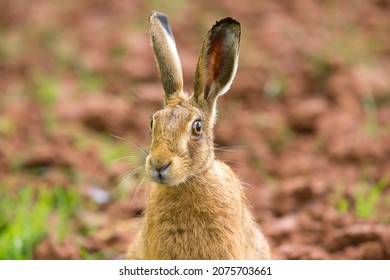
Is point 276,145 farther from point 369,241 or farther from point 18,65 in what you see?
point 18,65

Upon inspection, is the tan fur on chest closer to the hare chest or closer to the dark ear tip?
the hare chest

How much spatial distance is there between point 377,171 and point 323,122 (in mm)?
1080

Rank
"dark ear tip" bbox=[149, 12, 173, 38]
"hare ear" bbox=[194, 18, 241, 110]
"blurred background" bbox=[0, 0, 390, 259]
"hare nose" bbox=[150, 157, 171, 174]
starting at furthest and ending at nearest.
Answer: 1. "blurred background" bbox=[0, 0, 390, 259]
2. "dark ear tip" bbox=[149, 12, 173, 38]
3. "hare ear" bbox=[194, 18, 241, 110]
4. "hare nose" bbox=[150, 157, 171, 174]

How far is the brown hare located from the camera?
438cm

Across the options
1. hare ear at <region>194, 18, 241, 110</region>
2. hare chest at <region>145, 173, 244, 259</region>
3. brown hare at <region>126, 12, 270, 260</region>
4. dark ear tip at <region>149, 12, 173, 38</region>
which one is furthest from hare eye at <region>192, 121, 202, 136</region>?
dark ear tip at <region>149, 12, 173, 38</region>

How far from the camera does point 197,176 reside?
4.46 metres

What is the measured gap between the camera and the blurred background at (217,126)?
18.9 feet

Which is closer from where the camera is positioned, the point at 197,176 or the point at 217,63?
the point at 197,176

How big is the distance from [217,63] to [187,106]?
324 millimetres

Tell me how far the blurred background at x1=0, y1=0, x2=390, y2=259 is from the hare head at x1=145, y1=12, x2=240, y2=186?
40 cm

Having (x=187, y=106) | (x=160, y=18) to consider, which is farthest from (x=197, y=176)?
(x=160, y=18)

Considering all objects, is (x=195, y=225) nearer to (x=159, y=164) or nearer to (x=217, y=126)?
(x=159, y=164)

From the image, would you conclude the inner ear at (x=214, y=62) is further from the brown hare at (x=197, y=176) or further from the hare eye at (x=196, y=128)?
the hare eye at (x=196, y=128)

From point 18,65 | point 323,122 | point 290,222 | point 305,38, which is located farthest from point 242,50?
point 290,222
